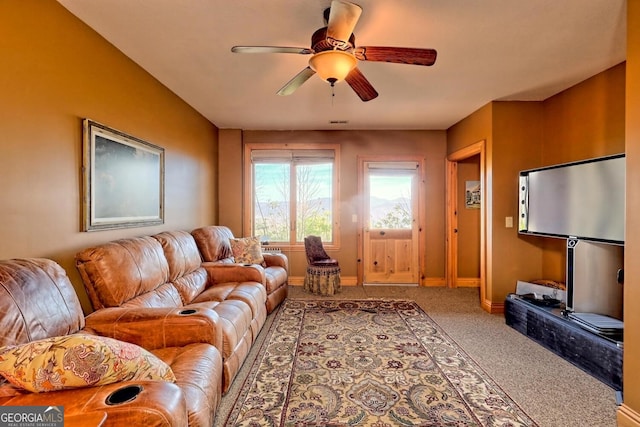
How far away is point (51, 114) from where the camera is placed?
194 centimetres

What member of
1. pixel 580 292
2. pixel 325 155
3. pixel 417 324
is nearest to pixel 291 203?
pixel 325 155

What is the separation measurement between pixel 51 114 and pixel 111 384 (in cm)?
175

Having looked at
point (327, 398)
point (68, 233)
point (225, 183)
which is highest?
point (225, 183)

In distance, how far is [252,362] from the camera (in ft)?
8.49

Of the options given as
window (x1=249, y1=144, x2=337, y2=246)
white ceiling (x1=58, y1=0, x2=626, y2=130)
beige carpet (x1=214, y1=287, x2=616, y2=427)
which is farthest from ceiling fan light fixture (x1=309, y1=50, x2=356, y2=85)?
window (x1=249, y1=144, x2=337, y2=246)

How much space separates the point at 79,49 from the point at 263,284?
8.47 ft

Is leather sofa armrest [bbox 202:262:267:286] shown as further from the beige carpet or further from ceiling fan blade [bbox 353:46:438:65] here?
ceiling fan blade [bbox 353:46:438:65]

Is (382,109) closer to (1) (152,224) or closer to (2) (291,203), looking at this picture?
(2) (291,203)

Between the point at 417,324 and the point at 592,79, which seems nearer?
the point at 592,79

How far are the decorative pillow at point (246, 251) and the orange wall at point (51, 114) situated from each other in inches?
55.6

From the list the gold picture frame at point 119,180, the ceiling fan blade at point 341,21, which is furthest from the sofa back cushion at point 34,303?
the ceiling fan blade at point 341,21

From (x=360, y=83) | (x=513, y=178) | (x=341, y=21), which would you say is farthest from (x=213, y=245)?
(x=513, y=178)

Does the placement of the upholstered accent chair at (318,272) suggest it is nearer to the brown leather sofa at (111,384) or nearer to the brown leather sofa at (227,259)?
the brown leather sofa at (227,259)

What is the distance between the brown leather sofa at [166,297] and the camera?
1867 mm
